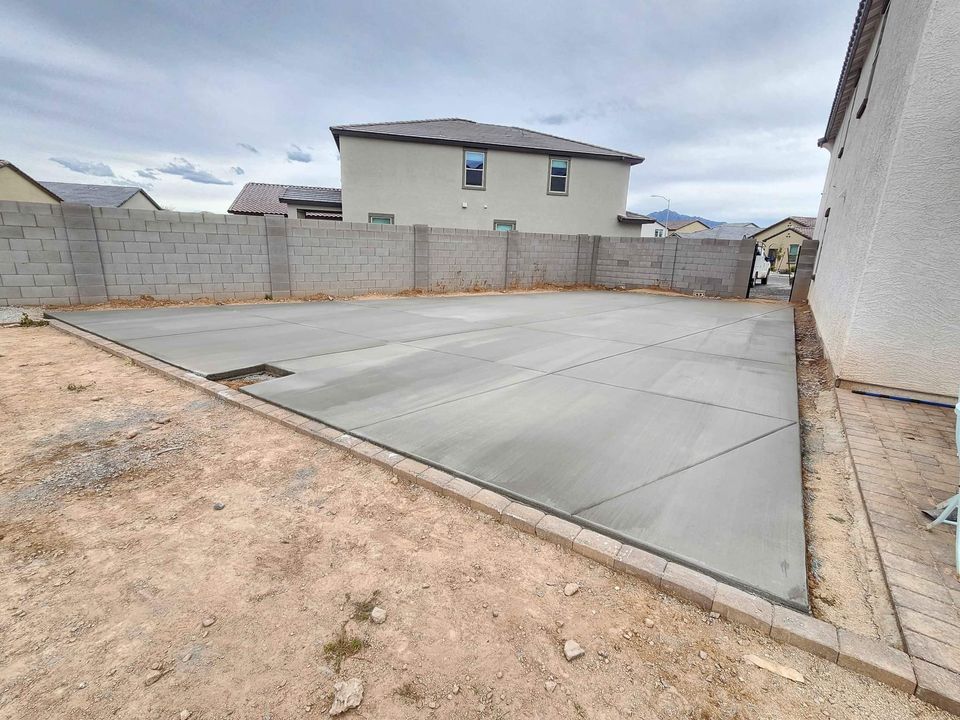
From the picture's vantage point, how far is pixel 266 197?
25.6 meters

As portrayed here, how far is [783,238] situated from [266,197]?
45995 millimetres

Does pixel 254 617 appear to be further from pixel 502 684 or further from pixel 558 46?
pixel 558 46

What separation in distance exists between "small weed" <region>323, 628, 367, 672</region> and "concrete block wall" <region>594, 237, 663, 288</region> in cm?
1495

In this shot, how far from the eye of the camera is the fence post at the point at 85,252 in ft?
25.8

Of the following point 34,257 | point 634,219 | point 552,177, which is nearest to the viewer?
point 34,257

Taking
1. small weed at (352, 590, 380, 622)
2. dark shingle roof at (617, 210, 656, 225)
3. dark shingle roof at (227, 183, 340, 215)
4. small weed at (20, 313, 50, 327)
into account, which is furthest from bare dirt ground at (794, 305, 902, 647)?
dark shingle roof at (227, 183, 340, 215)

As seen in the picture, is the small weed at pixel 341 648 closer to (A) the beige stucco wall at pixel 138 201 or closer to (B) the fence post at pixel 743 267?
(B) the fence post at pixel 743 267

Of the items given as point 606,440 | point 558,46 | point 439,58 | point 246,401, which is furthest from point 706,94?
point 246,401

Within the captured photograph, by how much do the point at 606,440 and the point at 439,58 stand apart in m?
16.7

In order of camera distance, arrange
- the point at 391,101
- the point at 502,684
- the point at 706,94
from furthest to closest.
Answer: the point at 391,101 → the point at 706,94 → the point at 502,684

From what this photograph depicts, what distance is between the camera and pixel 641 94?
1602 centimetres

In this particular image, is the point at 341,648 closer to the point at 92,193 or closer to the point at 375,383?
the point at 375,383

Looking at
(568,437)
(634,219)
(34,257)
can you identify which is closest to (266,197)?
(34,257)

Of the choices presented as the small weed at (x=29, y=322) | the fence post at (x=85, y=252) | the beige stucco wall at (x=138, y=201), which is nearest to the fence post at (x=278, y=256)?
the fence post at (x=85, y=252)
